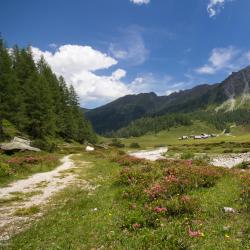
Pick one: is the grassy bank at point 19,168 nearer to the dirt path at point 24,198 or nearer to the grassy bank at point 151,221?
the dirt path at point 24,198

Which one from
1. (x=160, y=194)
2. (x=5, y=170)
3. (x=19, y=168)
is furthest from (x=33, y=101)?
(x=160, y=194)

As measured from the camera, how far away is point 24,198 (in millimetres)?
20281

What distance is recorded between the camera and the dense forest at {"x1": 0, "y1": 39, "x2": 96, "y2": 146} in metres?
68.1

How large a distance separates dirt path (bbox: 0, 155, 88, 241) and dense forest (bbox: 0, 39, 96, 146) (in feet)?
123

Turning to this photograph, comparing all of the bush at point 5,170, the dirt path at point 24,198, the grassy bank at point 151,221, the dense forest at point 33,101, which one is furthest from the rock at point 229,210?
the dense forest at point 33,101

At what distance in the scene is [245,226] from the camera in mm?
11250

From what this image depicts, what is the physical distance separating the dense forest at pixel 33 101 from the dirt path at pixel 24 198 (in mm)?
37438

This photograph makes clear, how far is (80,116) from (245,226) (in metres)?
111

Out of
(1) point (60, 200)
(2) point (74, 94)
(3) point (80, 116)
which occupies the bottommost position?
(1) point (60, 200)

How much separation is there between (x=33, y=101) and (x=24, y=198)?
62237 mm

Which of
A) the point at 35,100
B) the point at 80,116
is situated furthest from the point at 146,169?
the point at 80,116

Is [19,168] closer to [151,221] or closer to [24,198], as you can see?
[24,198]

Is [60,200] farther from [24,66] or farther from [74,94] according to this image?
[74,94]

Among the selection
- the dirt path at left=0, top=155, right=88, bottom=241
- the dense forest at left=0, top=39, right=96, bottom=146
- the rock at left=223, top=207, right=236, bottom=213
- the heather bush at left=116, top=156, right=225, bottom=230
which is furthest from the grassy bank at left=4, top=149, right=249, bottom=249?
the dense forest at left=0, top=39, right=96, bottom=146
